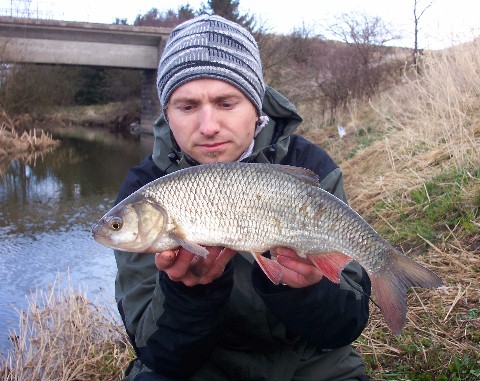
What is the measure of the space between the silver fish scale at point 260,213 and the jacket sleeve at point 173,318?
9.4 inches

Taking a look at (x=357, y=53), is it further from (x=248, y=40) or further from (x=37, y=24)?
(x=37, y=24)

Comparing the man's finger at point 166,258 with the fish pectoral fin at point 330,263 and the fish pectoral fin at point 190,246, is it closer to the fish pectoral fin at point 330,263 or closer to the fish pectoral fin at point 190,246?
the fish pectoral fin at point 190,246

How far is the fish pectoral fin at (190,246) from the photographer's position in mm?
1895


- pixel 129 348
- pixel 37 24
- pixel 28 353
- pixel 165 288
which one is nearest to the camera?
pixel 165 288

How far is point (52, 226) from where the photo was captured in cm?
805

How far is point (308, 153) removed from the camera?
2.56 m

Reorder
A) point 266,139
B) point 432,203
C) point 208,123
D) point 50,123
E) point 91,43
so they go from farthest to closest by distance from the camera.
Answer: point 91,43, point 50,123, point 432,203, point 266,139, point 208,123

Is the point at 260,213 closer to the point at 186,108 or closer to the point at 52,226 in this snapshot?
the point at 186,108

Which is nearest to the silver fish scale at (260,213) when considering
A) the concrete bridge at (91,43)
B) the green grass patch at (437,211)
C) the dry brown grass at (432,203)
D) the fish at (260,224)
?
the fish at (260,224)

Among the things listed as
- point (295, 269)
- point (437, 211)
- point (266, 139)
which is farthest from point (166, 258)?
point (437, 211)

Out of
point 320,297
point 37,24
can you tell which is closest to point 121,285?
point 320,297

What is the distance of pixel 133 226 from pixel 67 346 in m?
2.16

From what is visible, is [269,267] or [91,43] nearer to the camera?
[269,267]

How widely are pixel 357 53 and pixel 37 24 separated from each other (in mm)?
17251
